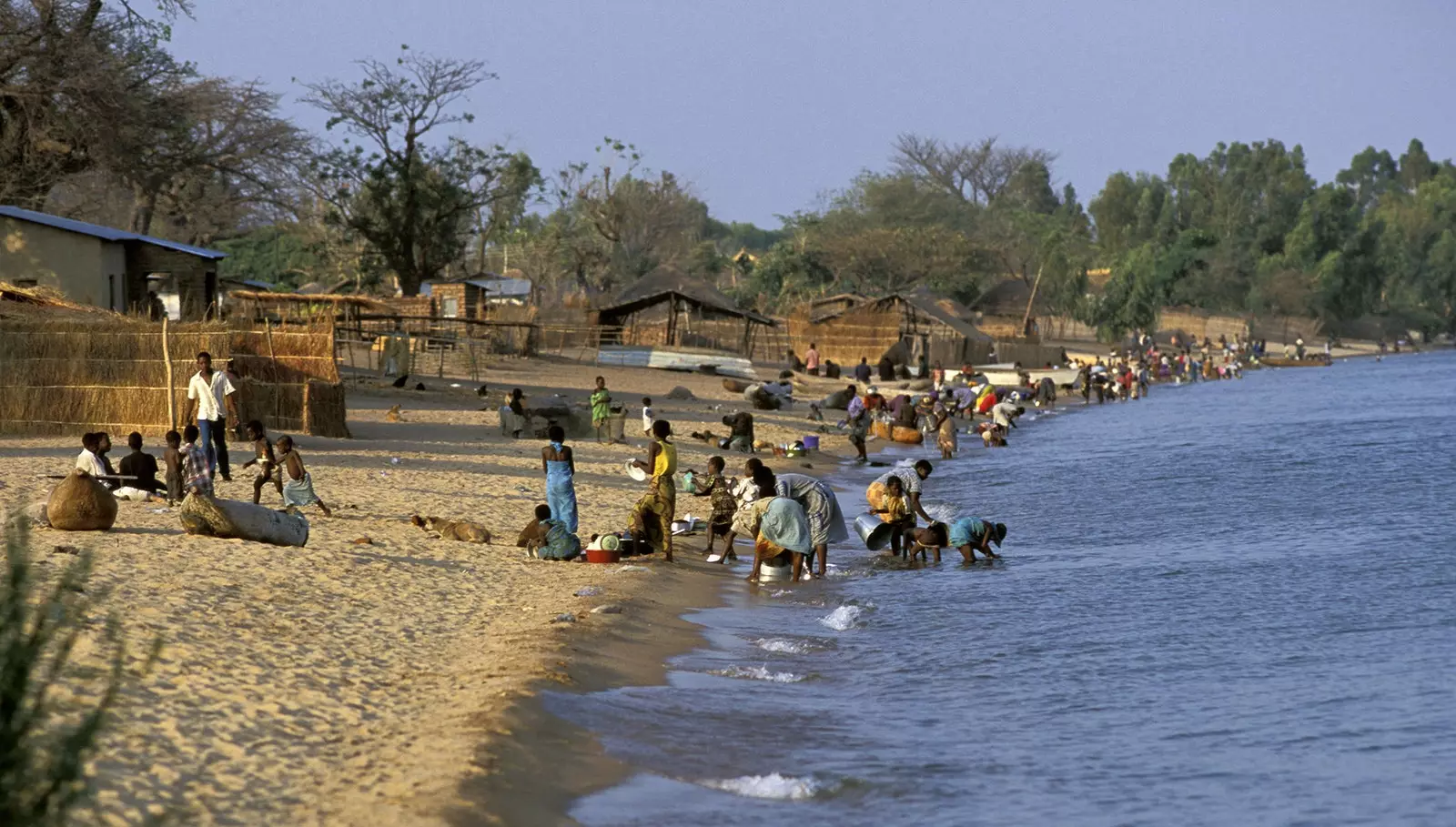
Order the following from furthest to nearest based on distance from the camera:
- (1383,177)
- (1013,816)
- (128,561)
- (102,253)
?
(1383,177) < (102,253) < (128,561) < (1013,816)

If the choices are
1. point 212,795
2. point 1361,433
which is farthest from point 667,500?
point 1361,433

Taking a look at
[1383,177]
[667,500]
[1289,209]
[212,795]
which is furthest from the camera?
[1383,177]

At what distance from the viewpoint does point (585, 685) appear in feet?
32.4

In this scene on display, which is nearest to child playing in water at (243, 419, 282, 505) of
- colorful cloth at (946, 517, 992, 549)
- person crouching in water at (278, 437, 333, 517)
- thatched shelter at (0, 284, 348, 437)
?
person crouching in water at (278, 437, 333, 517)

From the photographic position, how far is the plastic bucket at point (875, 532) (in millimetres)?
16500

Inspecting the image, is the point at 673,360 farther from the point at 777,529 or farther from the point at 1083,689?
the point at 1083,689

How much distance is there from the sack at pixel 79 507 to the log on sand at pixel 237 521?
0.68m

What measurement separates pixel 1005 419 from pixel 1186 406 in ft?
57.3

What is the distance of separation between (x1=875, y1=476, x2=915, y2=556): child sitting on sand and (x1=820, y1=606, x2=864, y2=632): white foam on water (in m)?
3.15

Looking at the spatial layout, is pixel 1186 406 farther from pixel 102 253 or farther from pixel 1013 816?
pixel 1013 816

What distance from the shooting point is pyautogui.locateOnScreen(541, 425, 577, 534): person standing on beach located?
557 inches

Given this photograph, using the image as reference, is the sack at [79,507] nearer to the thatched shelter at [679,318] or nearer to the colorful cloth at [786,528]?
the colorful cloth at [786,528]

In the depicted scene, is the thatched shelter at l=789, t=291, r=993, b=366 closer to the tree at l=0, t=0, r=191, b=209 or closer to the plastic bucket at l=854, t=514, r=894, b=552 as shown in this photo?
the tree at l=0, t=0, r=191, b=209

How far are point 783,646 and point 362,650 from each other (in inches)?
132
